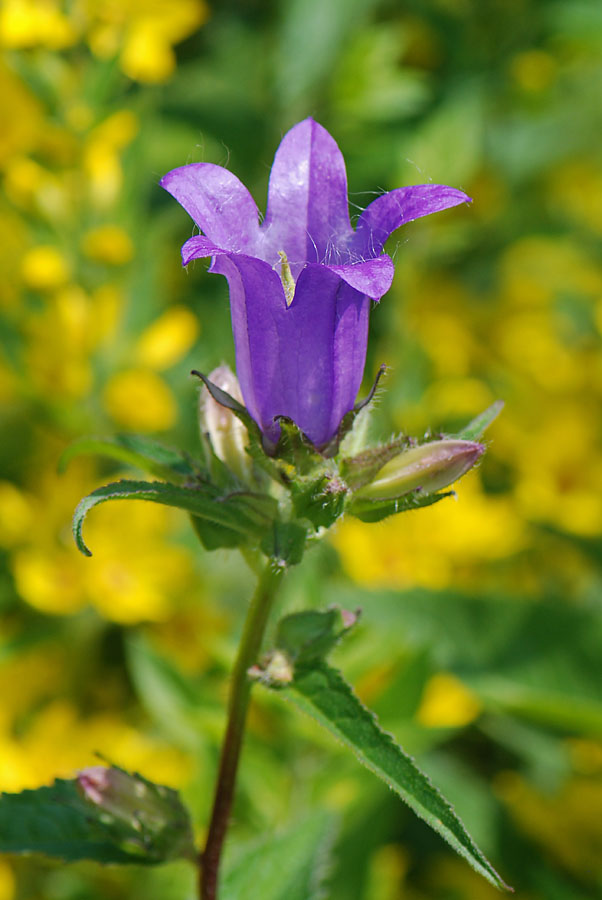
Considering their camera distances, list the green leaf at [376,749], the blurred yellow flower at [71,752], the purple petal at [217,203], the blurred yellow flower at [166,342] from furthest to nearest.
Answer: the blurred yellow flower at [166,342], the blurred yellow flower at [71,752], the purple petal at [217,203], the green leaf at [376,749]

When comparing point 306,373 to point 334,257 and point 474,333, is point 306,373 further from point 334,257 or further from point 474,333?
point 474,333

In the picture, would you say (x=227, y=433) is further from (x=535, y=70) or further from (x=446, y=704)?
(x=535, y=70)

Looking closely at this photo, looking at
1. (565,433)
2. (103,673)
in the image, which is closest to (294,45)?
(565,433)

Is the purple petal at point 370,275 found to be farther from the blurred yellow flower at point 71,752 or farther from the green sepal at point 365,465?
the blurred yellow flower at point 71,752

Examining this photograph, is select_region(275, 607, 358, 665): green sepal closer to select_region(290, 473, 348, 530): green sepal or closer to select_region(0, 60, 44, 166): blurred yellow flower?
select_region(290, 473, 348, 530): green sepal

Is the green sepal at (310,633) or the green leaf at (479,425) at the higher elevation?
the green leaf at (479,425)

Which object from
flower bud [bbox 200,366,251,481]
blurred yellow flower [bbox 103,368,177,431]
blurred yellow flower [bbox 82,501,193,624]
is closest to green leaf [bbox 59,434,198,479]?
flower bud [bbox 200,366,251,481]

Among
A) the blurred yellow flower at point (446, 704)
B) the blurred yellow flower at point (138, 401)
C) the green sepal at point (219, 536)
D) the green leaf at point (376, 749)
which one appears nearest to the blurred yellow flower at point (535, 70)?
the blurred yellow flower at point (138, 401)
